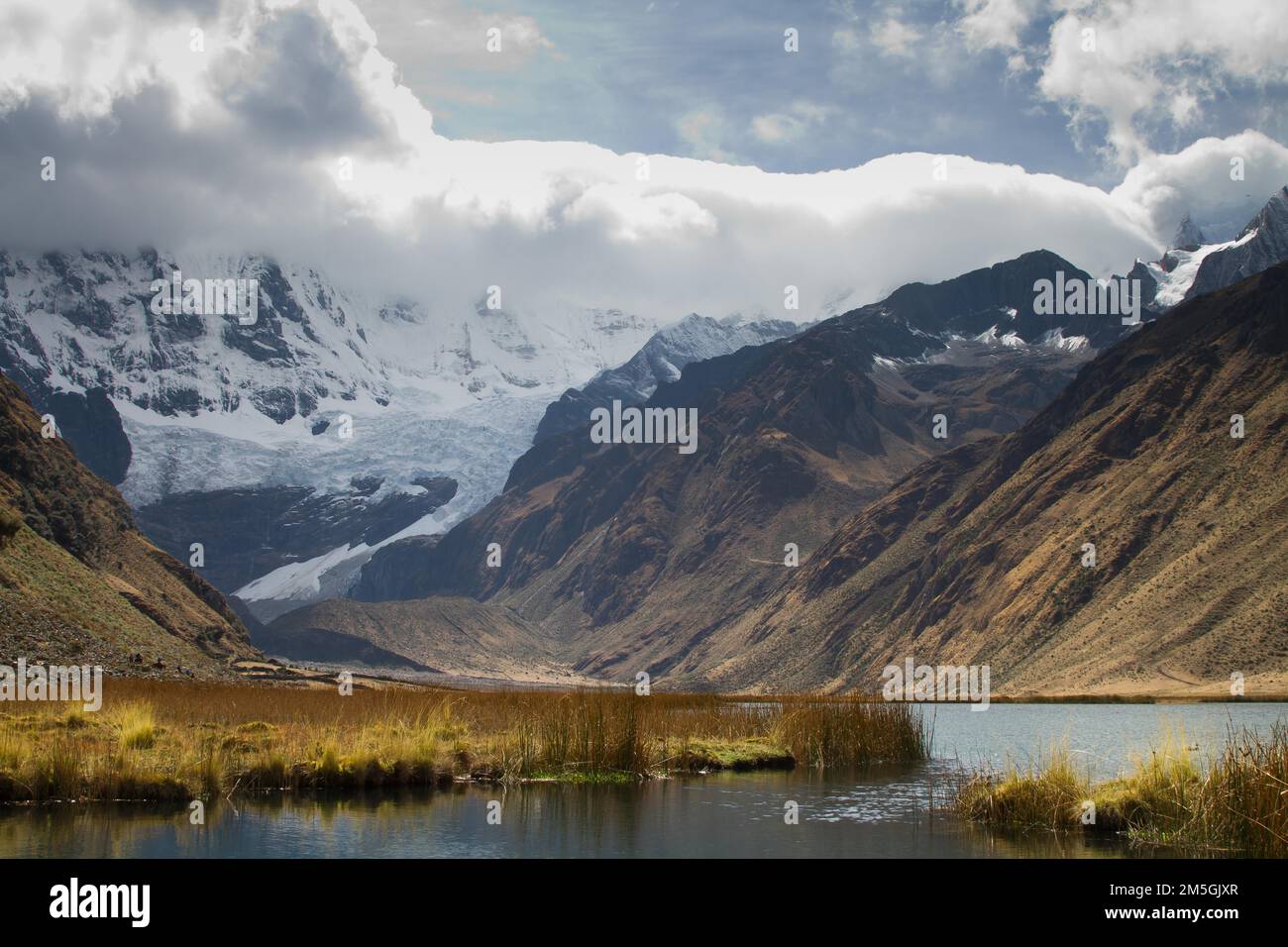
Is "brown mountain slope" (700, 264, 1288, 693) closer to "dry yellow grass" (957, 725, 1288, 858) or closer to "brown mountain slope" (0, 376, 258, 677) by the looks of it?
"brown mountain slope" (0, 376, 258, 677)

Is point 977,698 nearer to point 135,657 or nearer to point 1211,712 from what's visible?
point 1211,712

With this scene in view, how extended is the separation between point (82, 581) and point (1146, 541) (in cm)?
11700

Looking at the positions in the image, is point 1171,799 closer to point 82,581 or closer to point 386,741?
point 386,741

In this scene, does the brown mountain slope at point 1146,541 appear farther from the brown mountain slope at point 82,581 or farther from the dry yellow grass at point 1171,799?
the dry yellow grass at point 1171,799

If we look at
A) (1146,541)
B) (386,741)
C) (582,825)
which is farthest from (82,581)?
(1146,541)

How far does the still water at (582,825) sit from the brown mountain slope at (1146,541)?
3647 inches

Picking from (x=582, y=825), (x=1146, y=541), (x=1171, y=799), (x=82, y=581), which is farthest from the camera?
(x=1146, y=541)

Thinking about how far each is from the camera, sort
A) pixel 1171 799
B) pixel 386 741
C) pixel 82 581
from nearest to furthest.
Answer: pixel 1171 799, pixel 386 741, pixel 82 581

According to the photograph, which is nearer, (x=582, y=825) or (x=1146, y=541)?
(x=582, y=825)

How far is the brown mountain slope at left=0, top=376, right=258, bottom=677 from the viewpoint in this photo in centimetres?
7706

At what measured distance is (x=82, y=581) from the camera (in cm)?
9331

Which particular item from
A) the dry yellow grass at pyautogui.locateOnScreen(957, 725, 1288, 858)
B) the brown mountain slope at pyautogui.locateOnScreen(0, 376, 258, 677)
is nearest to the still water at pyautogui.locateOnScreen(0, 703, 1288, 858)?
the dry yellow grass at pyautogui.locateOnScreen(957, 725, 1288, 858)

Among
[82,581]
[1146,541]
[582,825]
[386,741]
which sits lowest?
[582,825]

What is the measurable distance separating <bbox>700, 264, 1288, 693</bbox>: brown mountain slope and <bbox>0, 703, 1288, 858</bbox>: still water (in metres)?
92.6
